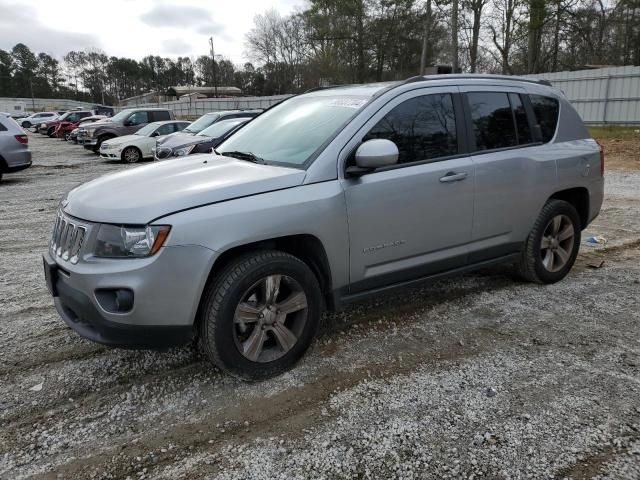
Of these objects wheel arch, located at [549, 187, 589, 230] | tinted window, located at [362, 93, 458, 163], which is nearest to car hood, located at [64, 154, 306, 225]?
tinted window, located at [362, 93, 458, 163]

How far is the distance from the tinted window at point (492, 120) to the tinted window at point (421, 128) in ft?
0.87

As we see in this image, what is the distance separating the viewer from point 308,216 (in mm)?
→ 3068

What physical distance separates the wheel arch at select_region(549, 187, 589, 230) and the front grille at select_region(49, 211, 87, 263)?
401 centimetres

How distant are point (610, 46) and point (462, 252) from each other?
37.2 m

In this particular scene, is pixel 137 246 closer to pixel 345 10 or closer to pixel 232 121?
pixel 232 121

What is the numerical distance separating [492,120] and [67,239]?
3.30 meters

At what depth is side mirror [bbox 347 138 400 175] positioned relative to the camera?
3.14m

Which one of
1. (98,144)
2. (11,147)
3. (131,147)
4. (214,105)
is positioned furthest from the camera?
(214,105)

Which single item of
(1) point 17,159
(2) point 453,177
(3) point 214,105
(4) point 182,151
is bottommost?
(1) point 17,159

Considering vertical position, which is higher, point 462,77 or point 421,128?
point 462,77

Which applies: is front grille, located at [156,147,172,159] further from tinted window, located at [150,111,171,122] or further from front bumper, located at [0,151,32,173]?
tinted window, located at [150,111,171,122]

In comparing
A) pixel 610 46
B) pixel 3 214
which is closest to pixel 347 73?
pixel 610 46

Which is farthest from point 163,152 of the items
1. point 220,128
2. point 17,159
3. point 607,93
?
point 607,93

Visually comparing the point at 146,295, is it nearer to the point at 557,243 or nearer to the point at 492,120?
the point at 492,120
